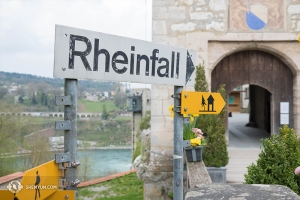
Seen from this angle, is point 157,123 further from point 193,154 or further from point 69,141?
point 69,141

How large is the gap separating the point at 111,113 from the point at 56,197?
1178 centimetres

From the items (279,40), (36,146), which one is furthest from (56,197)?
(279,40)

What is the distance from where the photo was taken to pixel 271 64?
6.93m

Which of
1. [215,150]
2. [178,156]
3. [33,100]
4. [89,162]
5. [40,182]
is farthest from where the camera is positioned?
[89,162]

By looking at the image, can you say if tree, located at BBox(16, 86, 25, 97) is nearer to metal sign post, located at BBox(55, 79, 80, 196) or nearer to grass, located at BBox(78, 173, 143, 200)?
grass, located at BBox(78, 173, 143, 200)

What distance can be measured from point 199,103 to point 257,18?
4.89 metres

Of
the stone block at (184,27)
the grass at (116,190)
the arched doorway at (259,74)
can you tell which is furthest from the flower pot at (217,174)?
the grass at (116,190)

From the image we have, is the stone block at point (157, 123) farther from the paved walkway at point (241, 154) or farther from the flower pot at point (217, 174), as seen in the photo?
the flower pot at point (217, 174)

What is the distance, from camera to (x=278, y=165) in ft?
10.8

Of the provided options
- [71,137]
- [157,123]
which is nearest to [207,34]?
[157,123]

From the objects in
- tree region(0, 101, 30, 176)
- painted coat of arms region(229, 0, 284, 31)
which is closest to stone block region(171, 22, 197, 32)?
painted coat of arms region(229, 0, 284, 31)

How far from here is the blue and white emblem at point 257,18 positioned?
639 centimetres

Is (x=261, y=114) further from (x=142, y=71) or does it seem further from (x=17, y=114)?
(x=142, y=71)

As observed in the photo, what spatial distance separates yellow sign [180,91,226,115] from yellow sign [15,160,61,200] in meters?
0.87
